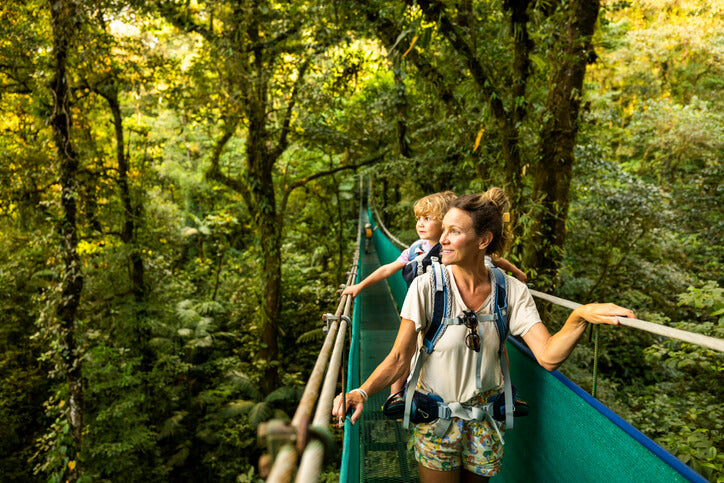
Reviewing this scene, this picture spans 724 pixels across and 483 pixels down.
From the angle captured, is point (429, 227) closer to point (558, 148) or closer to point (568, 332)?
point (568, 332)

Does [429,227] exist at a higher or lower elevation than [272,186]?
lower

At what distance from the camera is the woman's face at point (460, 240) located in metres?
1.12

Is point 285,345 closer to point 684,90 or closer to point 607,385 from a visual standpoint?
point 607,385

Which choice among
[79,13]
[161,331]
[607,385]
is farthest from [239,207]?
[607,385]

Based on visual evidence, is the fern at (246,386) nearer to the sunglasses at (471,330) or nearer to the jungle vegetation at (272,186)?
the jungle vegetation at (272,186)

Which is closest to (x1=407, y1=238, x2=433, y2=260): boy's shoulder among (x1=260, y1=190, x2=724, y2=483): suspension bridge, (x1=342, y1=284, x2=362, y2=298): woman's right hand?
(x1=342, y1=284, x2=362, y2=298): woman's right hand

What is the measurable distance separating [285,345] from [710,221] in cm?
799

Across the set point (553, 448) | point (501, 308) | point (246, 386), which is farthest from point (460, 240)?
point (246, 386)

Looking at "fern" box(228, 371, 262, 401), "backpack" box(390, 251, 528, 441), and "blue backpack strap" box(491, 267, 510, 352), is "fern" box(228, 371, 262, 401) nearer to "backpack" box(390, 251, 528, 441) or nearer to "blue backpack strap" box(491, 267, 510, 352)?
"backpack" box(390, 251, 528, 441)

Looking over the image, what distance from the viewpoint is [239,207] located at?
1207 centimetres

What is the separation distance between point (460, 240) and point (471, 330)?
0.75 feet

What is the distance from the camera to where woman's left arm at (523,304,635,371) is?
916 mm

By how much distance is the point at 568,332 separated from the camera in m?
0.98

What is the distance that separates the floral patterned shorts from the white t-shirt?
0.07m
